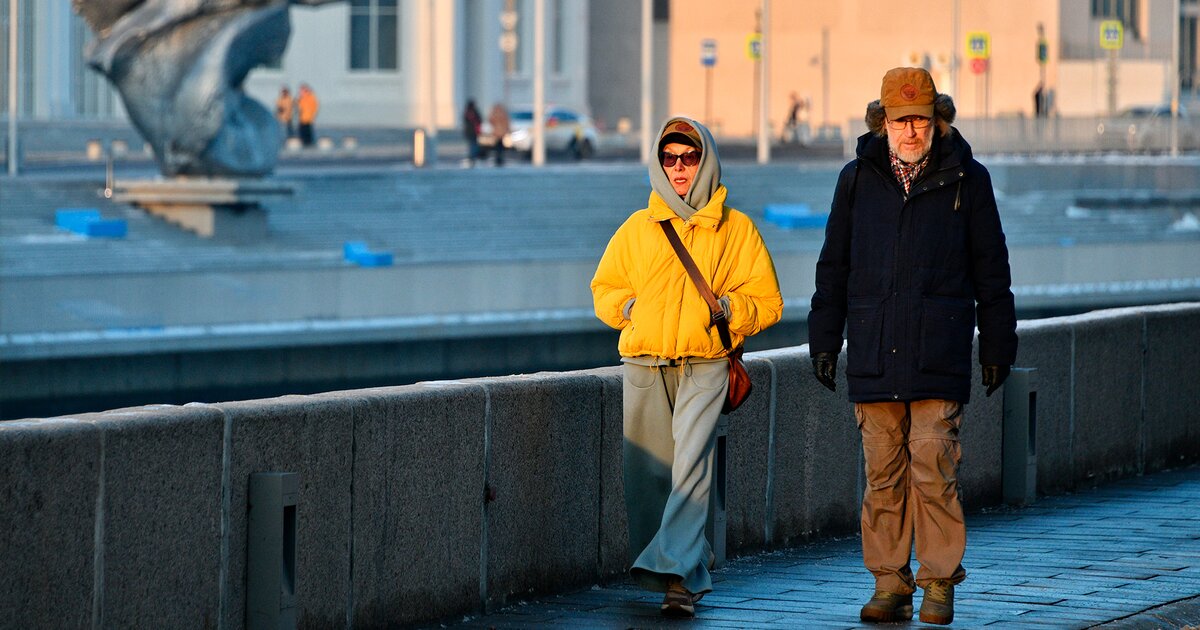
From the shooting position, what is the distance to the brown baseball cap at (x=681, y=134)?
681 cm

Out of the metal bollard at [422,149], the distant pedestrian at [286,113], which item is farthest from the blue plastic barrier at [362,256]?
the distant pedestrian at [286,113]

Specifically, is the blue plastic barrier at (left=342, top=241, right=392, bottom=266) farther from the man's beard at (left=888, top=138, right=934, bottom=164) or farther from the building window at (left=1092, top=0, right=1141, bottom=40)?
the building window at (left=1092, top=0, right=1141, bottom=40)

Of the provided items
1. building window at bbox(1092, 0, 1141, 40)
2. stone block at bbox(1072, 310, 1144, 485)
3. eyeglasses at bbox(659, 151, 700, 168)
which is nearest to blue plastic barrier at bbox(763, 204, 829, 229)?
stone block at bbox(1072, 310, 1144, 485)

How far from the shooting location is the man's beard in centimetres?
672

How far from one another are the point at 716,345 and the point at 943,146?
0.95 meters

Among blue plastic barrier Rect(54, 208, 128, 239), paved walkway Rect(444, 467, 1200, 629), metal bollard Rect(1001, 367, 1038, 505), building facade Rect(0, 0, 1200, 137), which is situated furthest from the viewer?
building facade Rect(0, 0, 1200, 137)

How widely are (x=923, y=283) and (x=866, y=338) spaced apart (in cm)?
25

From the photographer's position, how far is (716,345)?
6.89 metres

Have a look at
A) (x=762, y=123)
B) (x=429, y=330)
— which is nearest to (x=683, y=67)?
(x=762, y=123)

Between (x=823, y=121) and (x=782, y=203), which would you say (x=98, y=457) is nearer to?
(x=782, y=203)

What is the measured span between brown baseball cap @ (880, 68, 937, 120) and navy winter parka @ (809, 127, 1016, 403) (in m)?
0.14

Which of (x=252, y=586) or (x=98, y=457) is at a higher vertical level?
(x=98, y=457)

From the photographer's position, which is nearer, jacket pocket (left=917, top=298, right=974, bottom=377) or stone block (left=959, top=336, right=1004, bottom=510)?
jacket pocket (left=917, top=298, right=974, bottom=377)

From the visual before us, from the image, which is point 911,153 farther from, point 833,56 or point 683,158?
point 833,56
